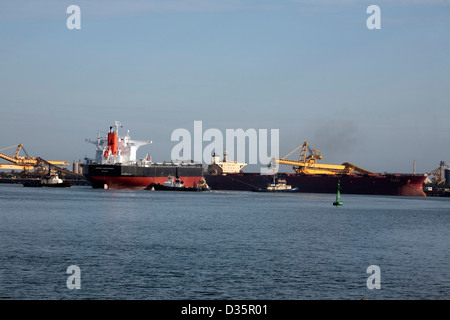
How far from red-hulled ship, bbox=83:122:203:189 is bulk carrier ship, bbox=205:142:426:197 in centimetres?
2171

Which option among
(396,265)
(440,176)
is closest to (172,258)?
(396,265)

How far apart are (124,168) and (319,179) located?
46.6 m

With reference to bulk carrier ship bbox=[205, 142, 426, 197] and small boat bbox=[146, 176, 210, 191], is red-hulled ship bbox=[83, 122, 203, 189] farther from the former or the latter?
bulk carrier ship bbox=[205, 142, 426, 197]

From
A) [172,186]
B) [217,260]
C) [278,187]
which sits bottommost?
[278,187]

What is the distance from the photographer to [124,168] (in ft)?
351

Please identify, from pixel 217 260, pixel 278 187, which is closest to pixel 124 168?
pixel 278 187

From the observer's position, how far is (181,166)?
123375mm

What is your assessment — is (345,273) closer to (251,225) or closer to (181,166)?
(251,225)

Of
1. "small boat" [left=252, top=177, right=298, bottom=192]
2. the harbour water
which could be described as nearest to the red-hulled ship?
"small boat" [left=252, top=177, right=298, bottom=192]

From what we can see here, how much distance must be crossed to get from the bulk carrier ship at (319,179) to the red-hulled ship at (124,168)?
71.2 feet

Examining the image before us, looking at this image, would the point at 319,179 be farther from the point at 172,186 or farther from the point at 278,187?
the point at 172,186

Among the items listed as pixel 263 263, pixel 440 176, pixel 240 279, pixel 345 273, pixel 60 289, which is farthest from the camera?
pixel 440 176

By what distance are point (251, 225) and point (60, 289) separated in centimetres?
2522
